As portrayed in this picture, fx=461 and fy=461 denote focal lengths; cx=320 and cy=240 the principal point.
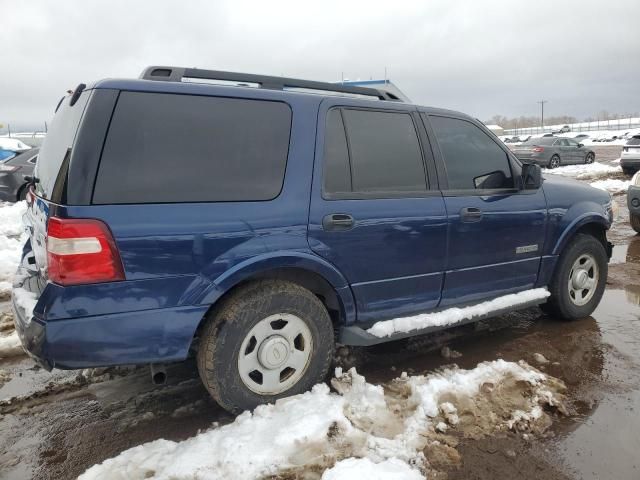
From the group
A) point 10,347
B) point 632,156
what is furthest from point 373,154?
point 632,156

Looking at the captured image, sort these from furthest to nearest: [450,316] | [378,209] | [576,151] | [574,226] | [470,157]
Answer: [576,151]
[574,226]
[470,157]
[450,316]
[378,209]

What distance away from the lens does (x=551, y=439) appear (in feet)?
8.71

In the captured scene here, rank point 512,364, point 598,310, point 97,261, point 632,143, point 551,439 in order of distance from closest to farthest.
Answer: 1. point 97,261
2. point 551,439
3. point 512,364
4. point 598,310
5. point 632,143

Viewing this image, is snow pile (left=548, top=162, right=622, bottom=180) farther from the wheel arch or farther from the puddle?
the wheel arch

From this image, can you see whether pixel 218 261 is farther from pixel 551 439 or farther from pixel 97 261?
pixel 551 439

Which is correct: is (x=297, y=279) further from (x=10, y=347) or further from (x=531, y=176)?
(x=10, y=347)

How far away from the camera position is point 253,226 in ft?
8.42

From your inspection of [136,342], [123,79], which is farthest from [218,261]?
Answer: [123,79]

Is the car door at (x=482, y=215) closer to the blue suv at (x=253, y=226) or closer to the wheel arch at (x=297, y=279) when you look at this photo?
the blue suv at (x=253, y=226)

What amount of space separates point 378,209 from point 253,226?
864mm

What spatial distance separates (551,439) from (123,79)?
10.2 feet

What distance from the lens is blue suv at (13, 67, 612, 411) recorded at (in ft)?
7.45

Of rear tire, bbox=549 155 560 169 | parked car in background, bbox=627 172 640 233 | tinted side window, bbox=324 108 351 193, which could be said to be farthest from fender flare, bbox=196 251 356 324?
rear tire, bbox=549 155 560 169

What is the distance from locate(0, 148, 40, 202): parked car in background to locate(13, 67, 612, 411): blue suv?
926 cm
